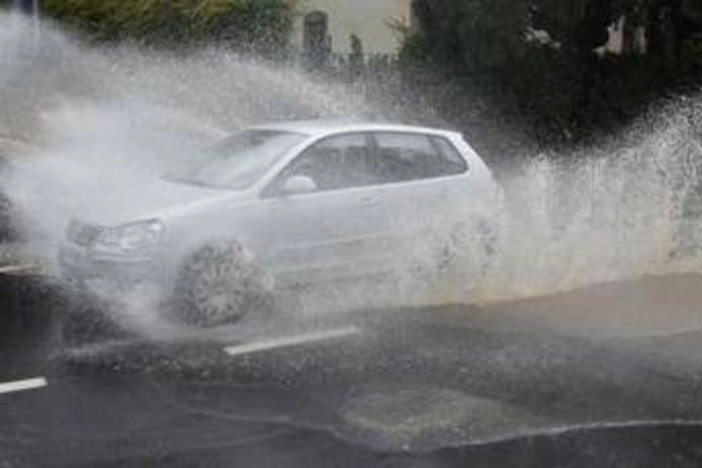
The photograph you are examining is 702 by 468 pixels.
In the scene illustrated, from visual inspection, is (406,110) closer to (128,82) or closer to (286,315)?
(128,82)

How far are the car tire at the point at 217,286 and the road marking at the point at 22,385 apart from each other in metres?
1.77

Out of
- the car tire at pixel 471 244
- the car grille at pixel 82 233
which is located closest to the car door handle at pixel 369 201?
the car tire at pixel 471 244

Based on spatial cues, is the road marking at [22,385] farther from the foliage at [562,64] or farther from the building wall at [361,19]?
the building wall at [361,19]

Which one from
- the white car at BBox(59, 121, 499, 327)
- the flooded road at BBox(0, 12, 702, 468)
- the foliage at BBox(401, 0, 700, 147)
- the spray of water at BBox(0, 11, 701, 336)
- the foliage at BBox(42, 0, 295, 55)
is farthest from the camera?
the foliage at BBox(42, 0, 295, 55)

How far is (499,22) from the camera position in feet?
53.0

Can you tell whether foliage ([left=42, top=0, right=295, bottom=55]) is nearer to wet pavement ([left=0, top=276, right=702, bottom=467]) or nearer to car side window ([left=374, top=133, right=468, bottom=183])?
car side window ([left=374, top=133, right=468, bottom=183])

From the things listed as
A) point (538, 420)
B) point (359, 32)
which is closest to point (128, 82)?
point (359, 32)

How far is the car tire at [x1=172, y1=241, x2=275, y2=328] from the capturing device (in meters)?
9.91

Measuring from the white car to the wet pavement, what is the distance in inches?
25.8

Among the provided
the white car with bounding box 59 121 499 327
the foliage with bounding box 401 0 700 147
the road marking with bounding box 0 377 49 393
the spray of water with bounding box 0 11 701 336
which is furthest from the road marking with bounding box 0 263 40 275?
the foliage with bounding box 401 0 700 147

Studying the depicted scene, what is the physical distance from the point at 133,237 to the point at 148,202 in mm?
522

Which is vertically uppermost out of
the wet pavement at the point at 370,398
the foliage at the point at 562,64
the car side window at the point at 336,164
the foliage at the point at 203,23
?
the foliage at the point at 203,23

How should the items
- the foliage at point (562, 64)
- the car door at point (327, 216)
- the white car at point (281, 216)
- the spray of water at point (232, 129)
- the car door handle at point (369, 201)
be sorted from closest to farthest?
the white car at point (281, 216)
the car door at point (327, 216)
the car door handle at point (369, 201)
the spray of water at point (232, 129)
the foliage at point (562, 64)

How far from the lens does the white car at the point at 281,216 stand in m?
9.91
